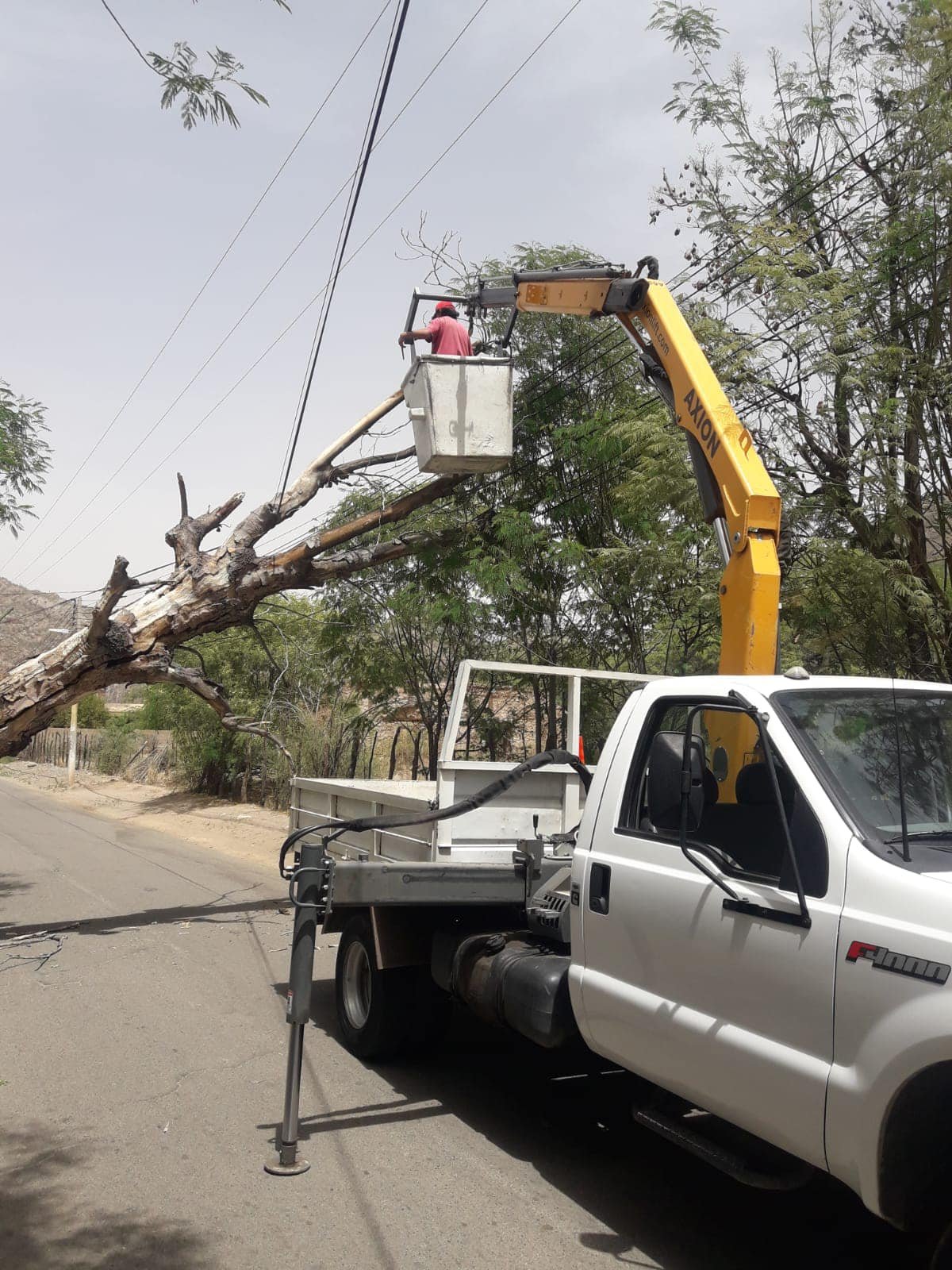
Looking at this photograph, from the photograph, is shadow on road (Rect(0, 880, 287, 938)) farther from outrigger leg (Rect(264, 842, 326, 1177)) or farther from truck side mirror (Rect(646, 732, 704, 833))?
truck side mirror (Rect(646, 732, 704, 833))

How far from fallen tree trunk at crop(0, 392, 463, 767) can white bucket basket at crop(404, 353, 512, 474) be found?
257 centimetres

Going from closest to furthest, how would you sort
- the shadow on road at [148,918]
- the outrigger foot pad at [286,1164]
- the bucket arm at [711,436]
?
the outrigger foot pad at [286,1164] → the bucket arm at [711,436] → the shadow on road at [148,918]

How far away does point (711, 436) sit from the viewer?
751cm

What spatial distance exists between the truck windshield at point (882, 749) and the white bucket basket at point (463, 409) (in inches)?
235

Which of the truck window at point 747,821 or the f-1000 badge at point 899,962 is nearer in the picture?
the f-1000 badge at point 899,962

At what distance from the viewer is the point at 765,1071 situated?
12.5ft

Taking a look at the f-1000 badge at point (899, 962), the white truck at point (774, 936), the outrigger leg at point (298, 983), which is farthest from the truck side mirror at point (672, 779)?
the outrigger leg at point (298, 983)

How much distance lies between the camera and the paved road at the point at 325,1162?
441cm

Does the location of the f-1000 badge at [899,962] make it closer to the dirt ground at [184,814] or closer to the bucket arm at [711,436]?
the bucket arm at [711,436]

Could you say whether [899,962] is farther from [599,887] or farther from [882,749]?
[599,887]

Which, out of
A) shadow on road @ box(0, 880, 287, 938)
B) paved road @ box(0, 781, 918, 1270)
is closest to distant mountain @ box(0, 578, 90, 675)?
shadow on road @ box(0, 880, 287, 938)

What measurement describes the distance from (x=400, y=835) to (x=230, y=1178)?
2438 mm

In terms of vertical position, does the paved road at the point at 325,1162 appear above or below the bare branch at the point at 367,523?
below

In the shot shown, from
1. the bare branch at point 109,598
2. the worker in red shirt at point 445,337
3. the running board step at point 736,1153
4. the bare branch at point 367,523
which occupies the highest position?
the worker in red shirt at point 445,337
